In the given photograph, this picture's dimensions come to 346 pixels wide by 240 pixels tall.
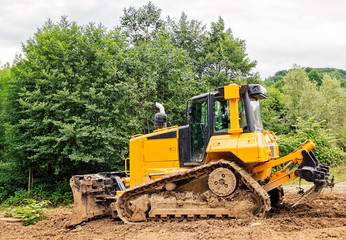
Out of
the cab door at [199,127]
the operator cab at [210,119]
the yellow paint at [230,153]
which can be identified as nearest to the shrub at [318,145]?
the yellow paint at [230,153]

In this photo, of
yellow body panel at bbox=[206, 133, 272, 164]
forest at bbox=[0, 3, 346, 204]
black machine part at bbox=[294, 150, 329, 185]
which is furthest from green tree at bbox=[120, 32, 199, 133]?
black machine part at bbox=[294, 150, 329, 185]

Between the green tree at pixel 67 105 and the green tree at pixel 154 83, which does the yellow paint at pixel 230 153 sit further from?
the green tree at pixel 154 83

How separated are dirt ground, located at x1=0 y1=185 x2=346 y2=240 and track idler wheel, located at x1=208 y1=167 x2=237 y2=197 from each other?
0.55 m

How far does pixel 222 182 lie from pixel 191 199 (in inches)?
29.9

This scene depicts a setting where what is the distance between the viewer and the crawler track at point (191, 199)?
6.11 metres

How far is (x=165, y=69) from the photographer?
1838 cm

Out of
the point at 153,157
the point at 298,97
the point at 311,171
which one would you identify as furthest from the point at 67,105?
the point at 298,97

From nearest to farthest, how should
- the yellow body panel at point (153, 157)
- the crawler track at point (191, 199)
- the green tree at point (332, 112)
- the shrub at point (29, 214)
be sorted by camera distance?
1. the crawler track at point (191, 199)
2. the yellow body panel at point (153, 157)
3. the shrub at point (29, 214)
4. the green tree at point (332, 112)

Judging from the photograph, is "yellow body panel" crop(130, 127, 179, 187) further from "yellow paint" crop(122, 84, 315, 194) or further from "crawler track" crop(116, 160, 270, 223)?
"crawler track" crop(116, 160, 270, 223)

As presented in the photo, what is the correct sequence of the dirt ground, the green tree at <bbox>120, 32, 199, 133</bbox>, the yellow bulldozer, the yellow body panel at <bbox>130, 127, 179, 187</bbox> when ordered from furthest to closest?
the green tree at <bbox>120, 32, 199, 133</bbox>, the yellow body panel at <bbox>130, 127, 179, 187</bbox>, the yellow bulldozer, the dirt ground

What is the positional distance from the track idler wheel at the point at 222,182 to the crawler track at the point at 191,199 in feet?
0.28

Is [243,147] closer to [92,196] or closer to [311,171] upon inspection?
[311,171]

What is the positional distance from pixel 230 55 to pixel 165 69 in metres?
10.8

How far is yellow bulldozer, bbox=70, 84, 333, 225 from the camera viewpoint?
6.24 meters
